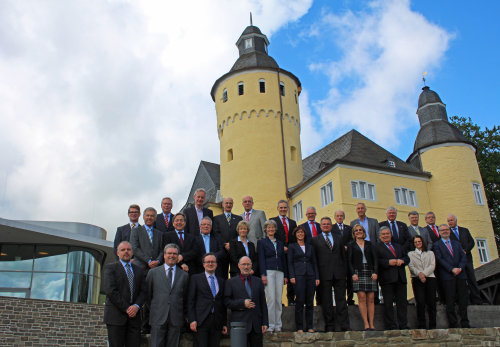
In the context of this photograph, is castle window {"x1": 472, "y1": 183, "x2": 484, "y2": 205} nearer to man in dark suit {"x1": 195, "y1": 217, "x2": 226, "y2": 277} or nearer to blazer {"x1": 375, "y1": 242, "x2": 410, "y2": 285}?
blazer {"x1": 375, "y1": 242, "x2": 410, "y2": 285}

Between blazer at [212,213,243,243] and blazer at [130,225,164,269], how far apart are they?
114 cm

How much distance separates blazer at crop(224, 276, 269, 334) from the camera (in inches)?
256

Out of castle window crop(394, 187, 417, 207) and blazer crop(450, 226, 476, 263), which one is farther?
castle window crop(394, 187, 417, 207)

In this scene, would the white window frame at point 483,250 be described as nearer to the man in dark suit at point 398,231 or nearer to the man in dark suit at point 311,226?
the man in dark suit at point 398,231

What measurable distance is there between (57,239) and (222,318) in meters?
15.5

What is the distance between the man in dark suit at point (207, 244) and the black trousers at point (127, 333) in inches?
65.5

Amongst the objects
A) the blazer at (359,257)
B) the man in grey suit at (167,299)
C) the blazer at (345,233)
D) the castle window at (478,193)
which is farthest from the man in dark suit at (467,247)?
the castle window at (478,193)

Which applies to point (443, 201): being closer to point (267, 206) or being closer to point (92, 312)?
point (267, 206)

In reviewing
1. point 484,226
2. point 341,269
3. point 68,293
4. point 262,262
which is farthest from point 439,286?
point 484,226

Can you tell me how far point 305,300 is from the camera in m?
7.76

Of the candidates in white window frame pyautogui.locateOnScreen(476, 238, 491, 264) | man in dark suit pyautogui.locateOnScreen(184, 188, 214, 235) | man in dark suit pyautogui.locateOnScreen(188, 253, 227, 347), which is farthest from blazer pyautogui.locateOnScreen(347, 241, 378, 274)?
white window frame pyautogui.locateOnScreen(476, 238, 491, 264)

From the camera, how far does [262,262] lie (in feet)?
25.3

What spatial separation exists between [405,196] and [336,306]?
59.9 ft

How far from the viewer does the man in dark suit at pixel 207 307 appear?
636 cm
